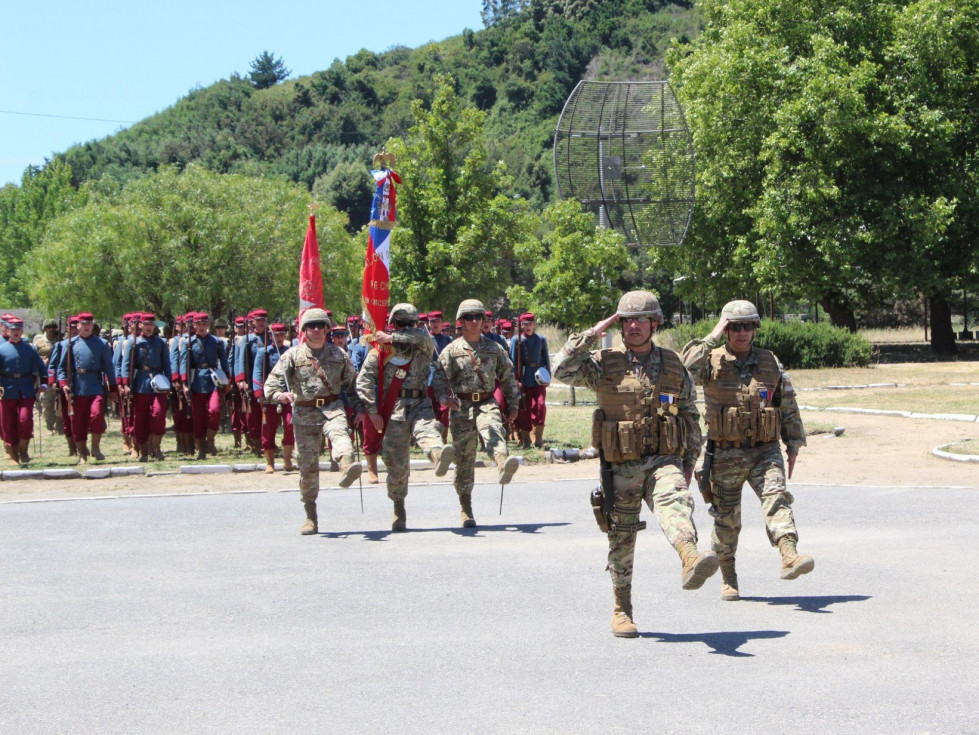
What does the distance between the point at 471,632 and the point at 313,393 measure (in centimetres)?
461

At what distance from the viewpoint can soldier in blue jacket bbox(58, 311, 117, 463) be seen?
16812mm

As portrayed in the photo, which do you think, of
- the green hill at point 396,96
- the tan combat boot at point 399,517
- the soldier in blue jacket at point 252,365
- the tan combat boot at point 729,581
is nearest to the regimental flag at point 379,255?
the tan combat boot at point 399,517

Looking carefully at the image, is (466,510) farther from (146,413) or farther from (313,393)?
(146,413)

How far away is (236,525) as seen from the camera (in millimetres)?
11570

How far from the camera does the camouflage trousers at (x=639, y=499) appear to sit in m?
6.92

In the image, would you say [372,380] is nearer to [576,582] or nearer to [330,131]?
[576,582]

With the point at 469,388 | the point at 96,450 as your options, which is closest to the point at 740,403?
the point at 469,388

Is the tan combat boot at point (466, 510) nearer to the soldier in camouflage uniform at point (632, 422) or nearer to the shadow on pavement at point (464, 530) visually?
the shadow on pavement at point (464, 530)

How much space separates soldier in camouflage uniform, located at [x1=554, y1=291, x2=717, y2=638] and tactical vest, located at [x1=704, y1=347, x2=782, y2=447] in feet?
2.65

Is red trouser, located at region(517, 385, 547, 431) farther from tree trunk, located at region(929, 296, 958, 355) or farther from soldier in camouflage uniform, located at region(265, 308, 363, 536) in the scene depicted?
tree trunk, located at region(929, 296, 958, 355)

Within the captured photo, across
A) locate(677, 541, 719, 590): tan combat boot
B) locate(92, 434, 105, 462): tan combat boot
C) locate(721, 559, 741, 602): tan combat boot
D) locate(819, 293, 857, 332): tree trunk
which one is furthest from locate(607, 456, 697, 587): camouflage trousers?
locate(819, 293, 857, 332): tree trunk

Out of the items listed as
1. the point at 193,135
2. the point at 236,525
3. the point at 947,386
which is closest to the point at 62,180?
the point at 193,135

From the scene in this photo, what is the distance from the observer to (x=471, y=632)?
279 inches

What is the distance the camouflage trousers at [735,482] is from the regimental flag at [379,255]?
5.11 m
